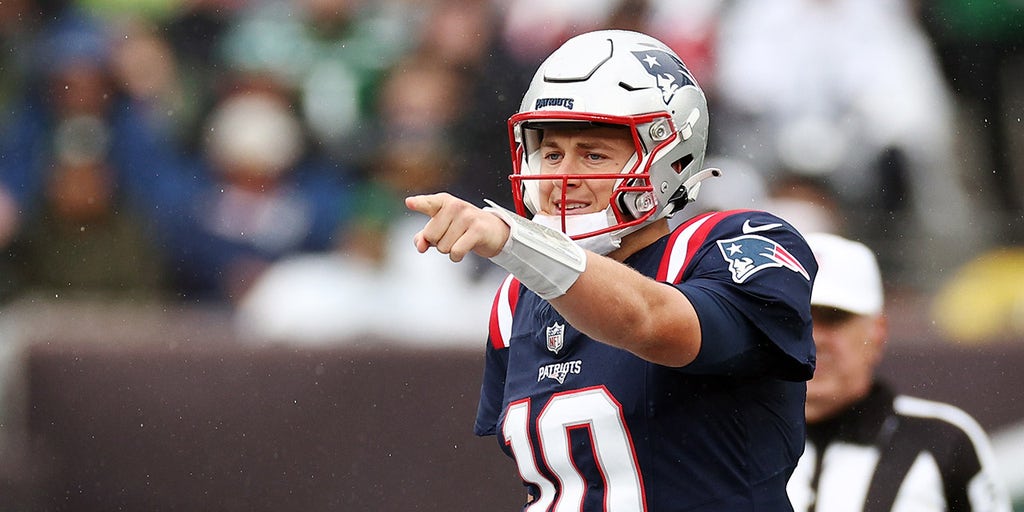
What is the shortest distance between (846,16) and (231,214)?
3.58 metres

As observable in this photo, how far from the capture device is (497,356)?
12.4 ft

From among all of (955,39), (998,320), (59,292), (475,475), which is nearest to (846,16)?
(955,39)

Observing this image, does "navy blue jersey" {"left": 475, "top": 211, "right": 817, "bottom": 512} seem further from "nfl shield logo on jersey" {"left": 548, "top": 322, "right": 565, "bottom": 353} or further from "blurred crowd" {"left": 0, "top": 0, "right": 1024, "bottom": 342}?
"blurred crowd" {"left": 0, "top": 0, "right": 1024, "bottom": 342}

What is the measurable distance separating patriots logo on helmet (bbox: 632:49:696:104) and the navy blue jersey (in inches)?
14.3

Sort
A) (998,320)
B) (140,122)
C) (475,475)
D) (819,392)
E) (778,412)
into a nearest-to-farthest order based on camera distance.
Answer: (778,412) < (819,392) < (475,475) < (998,320) < (140,122)

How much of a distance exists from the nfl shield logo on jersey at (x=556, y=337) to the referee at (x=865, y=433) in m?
1.67

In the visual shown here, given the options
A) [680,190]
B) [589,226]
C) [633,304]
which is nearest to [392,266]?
[680,190]

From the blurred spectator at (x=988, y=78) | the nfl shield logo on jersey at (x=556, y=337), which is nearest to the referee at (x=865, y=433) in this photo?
the nfl shield logo on jersey at (x=556, y=337)

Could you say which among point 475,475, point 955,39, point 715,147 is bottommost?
point 475,475

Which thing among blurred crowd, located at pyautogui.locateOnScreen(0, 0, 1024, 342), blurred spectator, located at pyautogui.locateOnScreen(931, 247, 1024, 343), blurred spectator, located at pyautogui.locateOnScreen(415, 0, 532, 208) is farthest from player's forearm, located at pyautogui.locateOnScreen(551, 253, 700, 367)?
blurred spectator, located at pyautogui.locateOnScreen(415, 0, 532, 208)

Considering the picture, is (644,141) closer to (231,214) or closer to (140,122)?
(231,214)

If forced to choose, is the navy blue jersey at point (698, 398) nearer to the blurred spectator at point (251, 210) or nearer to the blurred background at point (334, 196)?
the blurred background at point (334, 196)

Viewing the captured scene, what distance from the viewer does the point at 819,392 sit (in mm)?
4875

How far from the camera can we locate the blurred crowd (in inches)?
314
